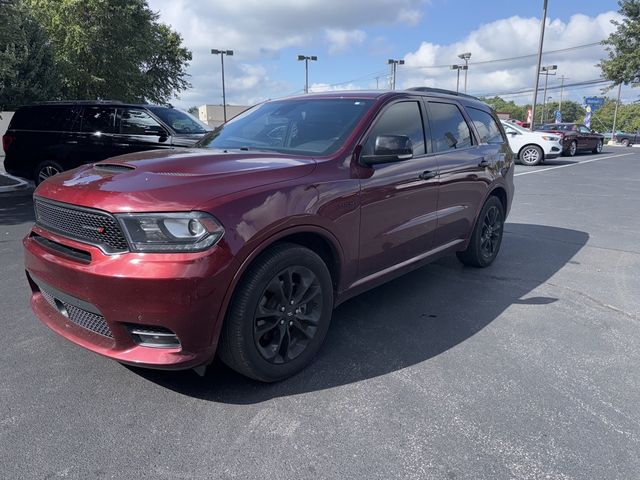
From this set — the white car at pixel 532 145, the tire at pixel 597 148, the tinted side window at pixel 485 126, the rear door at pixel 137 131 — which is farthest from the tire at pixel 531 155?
the rear door at pixel 137 131

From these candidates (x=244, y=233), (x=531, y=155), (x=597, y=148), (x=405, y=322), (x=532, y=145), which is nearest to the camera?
(x=244, y=233)

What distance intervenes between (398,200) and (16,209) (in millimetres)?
7688

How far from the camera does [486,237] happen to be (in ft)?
17.8

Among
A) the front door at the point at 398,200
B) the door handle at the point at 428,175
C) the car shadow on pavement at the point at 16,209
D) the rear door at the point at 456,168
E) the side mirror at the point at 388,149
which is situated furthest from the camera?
the car shadow on pavement at the point at 16,209

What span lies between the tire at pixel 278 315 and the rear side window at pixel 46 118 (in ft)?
26.5

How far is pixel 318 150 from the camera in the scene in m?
3.45

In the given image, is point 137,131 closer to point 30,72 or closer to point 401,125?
point 401,125

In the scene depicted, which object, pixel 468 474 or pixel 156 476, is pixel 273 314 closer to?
pixel 156 476

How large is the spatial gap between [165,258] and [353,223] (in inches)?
53.1

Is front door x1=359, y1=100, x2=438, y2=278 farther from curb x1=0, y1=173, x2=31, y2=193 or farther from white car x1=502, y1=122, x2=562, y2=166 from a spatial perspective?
white car x1=502, y1=122, x2=562, y2=166

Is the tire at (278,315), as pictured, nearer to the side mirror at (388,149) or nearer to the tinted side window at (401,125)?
the side mirror at (388,149)

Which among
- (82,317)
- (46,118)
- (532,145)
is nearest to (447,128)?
(82,317)

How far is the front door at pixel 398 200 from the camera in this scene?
3.48 metres

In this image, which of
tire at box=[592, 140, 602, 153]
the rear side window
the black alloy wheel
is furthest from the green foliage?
tire at box=[592, 140, 602, 153]
